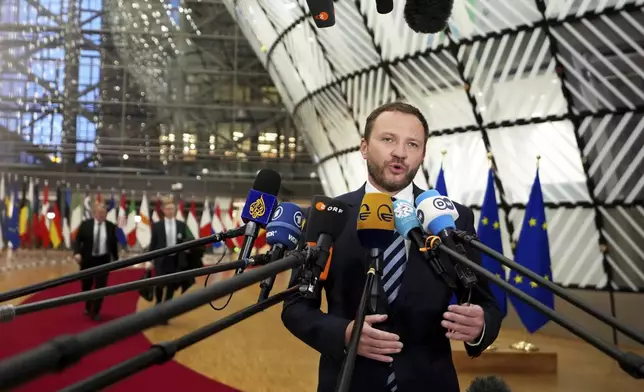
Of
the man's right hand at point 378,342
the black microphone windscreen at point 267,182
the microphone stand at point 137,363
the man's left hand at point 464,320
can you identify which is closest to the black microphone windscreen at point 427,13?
the black microphone windscreen at point 267,182

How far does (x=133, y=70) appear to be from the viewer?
32375 millimetres

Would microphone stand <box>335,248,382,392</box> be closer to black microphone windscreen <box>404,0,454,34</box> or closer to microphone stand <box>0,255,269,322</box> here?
microphone stand <box>0,255,269,322</box>

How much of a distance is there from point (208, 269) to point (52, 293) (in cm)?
1142

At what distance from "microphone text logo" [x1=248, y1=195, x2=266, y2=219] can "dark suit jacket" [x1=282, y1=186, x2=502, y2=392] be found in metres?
0.32

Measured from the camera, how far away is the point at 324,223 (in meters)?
1.58

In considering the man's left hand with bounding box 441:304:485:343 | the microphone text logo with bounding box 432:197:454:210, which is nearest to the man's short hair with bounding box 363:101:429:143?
the microphone text logo with bounding box 432:197:454:210

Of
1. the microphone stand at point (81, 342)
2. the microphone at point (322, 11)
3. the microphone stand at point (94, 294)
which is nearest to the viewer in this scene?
the microphone stand at point (81, 342)

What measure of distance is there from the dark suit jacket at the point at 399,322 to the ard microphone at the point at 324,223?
0.45ft

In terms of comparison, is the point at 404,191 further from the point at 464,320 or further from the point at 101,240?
the point at 101,240

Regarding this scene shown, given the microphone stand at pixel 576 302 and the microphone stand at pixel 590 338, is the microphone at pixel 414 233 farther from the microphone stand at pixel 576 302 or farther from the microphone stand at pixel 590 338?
the microphone stand at pixel 590 338

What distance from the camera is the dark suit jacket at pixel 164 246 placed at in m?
9.16

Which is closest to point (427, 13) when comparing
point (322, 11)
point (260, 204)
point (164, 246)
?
point (322, 11)

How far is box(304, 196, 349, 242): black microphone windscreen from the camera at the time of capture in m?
1.57

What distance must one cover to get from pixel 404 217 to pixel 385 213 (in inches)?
5.3
